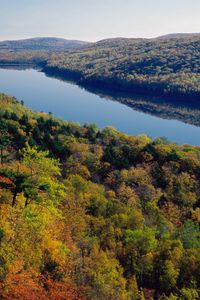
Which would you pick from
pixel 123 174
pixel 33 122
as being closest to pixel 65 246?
pixel 123 174

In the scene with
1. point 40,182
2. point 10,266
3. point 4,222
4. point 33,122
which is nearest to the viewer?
point 10,266

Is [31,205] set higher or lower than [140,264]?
higher

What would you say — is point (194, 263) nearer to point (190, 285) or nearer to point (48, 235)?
point (190, 285)

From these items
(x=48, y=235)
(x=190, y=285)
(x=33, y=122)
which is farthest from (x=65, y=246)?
(x=33, y=122)

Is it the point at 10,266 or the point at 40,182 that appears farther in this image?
the point at 40,182

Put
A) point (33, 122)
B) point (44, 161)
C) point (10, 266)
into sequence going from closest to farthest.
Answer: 1. point (10, 266)
2. point (44, 161)
3. point (33, 122)

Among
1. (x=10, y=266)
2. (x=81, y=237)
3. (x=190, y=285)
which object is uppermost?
(x=10, y=266)
